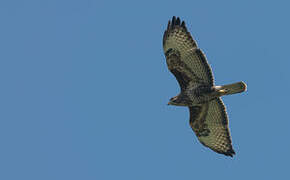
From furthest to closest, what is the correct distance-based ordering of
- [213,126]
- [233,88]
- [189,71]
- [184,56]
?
[213,126], [189,71], [184,56], [233,88]

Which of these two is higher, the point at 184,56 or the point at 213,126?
the point at 184,56

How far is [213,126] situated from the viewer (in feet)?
57.7

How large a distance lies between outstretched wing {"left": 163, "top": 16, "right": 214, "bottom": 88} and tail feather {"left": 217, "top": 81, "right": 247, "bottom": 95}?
1.42 feet

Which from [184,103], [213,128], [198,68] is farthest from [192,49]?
[213,128]

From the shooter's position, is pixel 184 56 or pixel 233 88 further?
pixel 184 56

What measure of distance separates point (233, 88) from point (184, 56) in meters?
1.71

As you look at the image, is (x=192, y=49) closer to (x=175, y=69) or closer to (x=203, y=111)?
(x=175, y=69)

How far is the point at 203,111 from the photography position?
17203mm

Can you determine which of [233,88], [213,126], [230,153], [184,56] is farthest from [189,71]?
[230,153]

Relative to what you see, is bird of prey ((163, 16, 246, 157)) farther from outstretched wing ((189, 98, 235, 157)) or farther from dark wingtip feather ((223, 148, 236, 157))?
dark wingtip feather ((223, 148, 236, 157))

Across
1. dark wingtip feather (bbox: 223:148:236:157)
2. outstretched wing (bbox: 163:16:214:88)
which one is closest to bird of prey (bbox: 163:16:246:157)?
outstretched wing (bbox: 163:16:214:88)

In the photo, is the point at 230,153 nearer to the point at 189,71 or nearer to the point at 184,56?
the point at 189,71

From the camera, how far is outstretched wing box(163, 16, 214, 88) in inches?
621

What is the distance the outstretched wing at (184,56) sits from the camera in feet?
51.8
